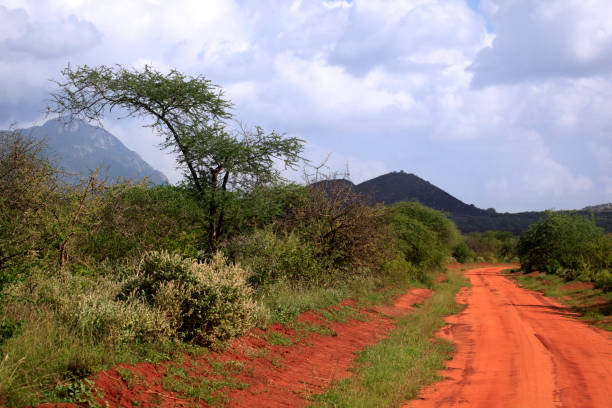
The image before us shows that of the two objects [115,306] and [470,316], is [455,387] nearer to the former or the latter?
[115,306]

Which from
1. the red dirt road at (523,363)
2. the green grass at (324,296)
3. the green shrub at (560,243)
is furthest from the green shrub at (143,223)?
the green shrub at (560,243)

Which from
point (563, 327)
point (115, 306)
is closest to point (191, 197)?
point (115, 306)

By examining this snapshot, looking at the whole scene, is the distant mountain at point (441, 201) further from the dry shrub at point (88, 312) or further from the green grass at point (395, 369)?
the dry shrub at point (88, 312)

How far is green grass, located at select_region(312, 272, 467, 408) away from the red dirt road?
0.95 feet

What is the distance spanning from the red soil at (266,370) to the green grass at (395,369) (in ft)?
1.18

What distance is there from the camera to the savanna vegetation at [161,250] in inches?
246

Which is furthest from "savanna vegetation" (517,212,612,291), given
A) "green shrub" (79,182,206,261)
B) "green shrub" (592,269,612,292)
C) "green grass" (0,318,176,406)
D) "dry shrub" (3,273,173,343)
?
"green grass" (0,318,176,406)

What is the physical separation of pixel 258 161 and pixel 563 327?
10.8m

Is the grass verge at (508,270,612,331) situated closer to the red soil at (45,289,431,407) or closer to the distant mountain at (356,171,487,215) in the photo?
the red soil at (45,289,431,407)

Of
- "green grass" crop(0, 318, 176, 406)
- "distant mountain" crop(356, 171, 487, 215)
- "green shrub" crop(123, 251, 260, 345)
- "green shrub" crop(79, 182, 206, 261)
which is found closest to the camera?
"green grass" crop(0, 318, 176, 406)

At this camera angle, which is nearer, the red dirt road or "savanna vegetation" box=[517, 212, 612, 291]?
the red dirt road

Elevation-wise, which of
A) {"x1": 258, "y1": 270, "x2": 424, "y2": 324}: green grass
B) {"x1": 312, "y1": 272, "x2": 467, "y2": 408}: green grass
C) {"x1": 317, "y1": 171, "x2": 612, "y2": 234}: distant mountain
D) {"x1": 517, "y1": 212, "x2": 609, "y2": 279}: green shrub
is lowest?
{"x1": 312, "y1": 272, "x2": 467, "y2": 408}: green grass

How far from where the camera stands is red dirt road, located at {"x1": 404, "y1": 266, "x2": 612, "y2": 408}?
7.23 metres

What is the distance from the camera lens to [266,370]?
7926 mm
